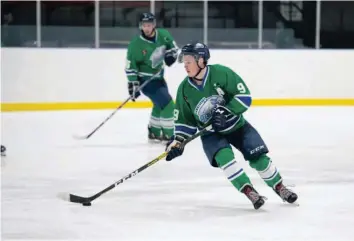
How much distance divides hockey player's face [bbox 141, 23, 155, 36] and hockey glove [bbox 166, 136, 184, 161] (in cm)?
287

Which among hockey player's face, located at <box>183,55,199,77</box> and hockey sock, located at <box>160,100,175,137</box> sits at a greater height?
hockey player's face, located at <box>183,55,199,77</box>

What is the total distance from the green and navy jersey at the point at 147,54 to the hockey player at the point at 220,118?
2893mm

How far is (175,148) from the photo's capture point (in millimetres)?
4172

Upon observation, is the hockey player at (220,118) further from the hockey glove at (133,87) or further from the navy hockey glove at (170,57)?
the hockey glove at (133,87)

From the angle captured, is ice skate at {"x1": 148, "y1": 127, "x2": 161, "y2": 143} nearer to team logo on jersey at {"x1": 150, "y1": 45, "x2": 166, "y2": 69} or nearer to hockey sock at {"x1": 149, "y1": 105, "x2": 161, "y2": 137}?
hockey sock at {"x1": 149, "y1": 105, "x2": 161, "y2": 137}

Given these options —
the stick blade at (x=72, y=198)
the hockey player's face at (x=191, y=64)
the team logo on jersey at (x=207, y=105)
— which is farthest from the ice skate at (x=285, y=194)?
the stick blade at (x=72, y=198)

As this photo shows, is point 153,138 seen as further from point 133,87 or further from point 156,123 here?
point 133,87

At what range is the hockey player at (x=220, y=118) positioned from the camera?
4117 millimetres

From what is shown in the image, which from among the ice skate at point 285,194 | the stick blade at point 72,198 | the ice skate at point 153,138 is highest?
the ice skate at point 285,194

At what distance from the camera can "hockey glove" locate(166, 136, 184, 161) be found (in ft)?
13.7

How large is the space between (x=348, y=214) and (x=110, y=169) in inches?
78.6

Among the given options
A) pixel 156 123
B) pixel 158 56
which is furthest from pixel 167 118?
pixel 158 56

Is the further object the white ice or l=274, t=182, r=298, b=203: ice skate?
l=274, t=182, r=298, b=203: ice skate

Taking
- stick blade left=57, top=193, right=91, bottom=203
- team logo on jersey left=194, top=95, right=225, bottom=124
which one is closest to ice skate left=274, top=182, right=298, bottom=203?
team logo on jersey left=194, top=95, right=225, bottom=124
